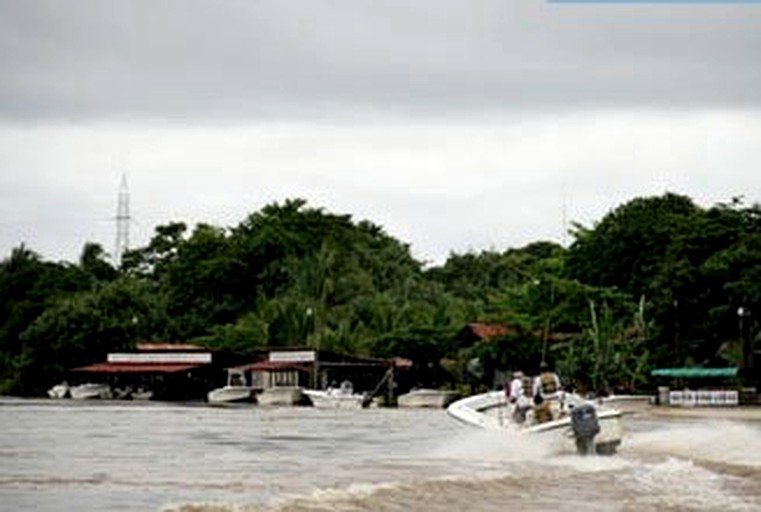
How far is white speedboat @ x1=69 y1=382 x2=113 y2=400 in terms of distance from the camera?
7762 cm

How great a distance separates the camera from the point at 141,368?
75.6 meters

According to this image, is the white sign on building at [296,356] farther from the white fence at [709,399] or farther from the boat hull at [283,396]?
the white fence at [709,399]

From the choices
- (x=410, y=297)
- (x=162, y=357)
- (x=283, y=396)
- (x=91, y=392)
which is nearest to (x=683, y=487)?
(x=283, y=396)

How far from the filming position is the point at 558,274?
76188 mm

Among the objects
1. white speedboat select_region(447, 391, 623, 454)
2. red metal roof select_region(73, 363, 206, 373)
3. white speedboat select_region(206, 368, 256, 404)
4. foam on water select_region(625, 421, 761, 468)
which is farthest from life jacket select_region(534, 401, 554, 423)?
red metal roof select_region(73, 363, 206, 373)

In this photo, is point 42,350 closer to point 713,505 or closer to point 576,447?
point 576,447

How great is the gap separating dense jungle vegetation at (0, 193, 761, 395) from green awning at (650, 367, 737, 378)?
716mm

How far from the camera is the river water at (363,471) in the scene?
54.3 ft

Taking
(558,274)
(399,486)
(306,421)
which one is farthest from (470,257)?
(399,486)

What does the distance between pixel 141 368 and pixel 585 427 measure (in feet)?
179

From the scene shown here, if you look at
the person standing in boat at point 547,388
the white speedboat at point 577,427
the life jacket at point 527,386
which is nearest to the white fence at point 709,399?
the life jacket at point 527,386

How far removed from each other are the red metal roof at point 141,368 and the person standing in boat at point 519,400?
158 feet

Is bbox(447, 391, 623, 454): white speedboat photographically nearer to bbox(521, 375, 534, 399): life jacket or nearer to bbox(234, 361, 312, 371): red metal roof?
bbox(521, 375, 534, 399): life jacket

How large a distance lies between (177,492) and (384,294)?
70622 mm
